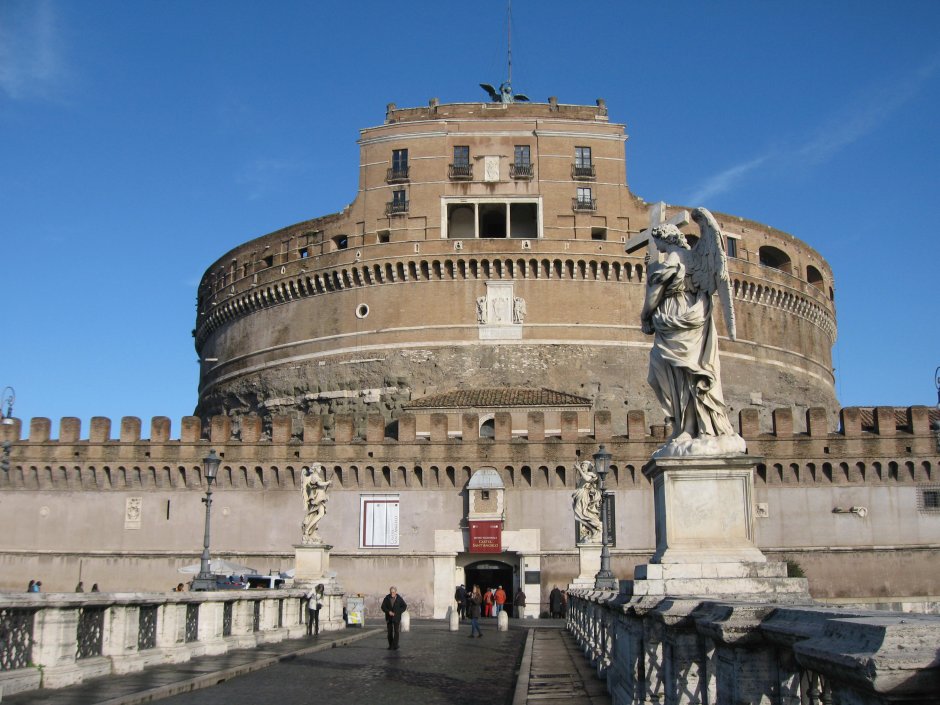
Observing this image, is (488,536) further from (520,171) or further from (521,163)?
(521,163)

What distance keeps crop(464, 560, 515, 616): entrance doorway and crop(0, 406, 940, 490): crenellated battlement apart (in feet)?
9.99

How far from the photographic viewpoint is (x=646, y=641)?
5.62 m

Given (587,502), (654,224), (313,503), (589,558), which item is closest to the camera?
(654,224)

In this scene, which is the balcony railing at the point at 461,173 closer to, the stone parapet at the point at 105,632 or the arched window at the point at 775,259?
the arched window at the point at 775,259

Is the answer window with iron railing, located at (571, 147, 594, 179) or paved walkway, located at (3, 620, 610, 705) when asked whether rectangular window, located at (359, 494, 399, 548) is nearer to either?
paved walkway, located at (3, 620, 610, 705)

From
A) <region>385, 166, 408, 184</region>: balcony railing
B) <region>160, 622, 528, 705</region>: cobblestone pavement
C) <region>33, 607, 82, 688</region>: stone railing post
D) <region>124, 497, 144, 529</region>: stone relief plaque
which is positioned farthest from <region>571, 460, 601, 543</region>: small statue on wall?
<region>385, 166, 408, 184</region>: balcony railing

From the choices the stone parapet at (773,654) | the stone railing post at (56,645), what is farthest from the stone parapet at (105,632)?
the stone parapet at (773,654)

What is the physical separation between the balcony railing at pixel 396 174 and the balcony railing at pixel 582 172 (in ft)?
24.5

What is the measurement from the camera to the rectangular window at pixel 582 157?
4331cm

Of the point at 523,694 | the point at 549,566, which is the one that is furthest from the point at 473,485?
the point at 523,694

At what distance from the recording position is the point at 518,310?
4150 centimetres

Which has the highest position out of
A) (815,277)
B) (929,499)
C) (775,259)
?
(775,259)

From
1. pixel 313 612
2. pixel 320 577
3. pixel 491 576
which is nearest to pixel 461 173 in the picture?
pixel 491 576

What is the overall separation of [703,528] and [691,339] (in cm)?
128
